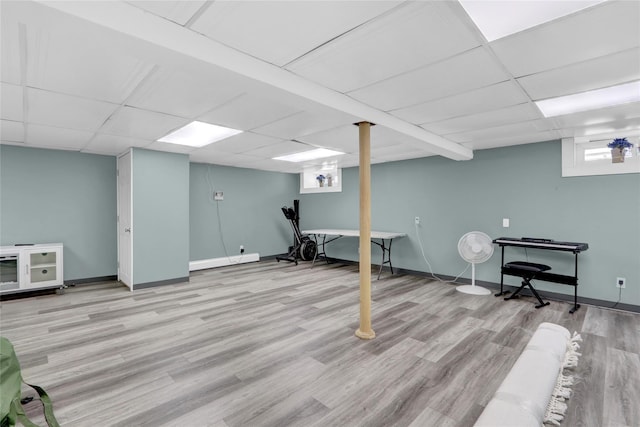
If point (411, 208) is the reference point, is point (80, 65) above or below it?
above

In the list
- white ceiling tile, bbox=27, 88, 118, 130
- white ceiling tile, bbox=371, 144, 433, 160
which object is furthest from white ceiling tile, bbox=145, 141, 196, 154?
white ceiling tile, bbox=371, 144, 433, 160

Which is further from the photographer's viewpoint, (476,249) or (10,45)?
(476,249)

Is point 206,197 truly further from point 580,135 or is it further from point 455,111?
point 580,135

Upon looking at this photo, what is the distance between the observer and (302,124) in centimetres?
354

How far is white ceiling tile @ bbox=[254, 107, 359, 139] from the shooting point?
2988mm

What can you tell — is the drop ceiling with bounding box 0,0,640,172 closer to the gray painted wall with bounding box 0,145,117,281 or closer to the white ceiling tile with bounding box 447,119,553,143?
the white ceiling tile with bounding box 447,119,553,143

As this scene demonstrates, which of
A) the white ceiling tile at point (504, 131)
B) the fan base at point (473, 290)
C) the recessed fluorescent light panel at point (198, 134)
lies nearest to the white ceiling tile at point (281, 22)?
the recessed fluorescent light panel at point (198, 134)

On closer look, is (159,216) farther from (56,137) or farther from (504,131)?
(504,131)

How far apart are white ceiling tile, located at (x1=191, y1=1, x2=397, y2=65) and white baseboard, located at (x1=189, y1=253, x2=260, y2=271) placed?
17.1 ft

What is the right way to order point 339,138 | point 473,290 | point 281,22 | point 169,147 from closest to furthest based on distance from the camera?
point 281,22, point 339,138, point 473,290, point 169,147

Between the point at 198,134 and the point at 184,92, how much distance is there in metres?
1.58

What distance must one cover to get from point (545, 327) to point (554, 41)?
2.07 m

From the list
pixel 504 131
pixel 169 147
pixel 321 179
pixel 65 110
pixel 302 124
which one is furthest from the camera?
pixel 321 179

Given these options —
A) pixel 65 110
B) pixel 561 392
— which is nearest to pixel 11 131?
pixel 65 110
